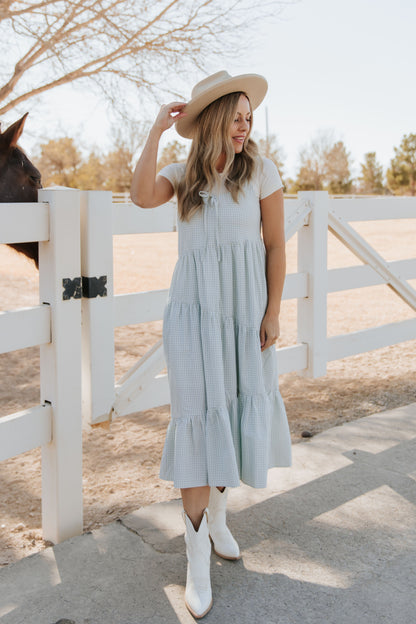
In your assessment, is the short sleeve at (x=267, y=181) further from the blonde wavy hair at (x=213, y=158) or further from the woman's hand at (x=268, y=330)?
the woman's hand at (x=268, y=330)

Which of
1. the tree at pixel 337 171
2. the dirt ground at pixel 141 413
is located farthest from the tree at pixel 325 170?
the dirt ground at pixel 141 413

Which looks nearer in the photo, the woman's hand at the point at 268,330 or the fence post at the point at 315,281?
the woman's hand at the point at 268,330

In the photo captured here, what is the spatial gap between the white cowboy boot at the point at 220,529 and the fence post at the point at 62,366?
59cm

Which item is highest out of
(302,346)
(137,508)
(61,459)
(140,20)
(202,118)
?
(140,20)

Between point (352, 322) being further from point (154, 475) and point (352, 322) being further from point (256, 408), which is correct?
point (256, 408)

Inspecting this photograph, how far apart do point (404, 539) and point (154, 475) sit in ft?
4.55

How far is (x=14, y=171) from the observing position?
4.07 metres

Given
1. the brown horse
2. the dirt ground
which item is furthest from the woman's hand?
the brown horse

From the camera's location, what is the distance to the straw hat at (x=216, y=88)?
230cm

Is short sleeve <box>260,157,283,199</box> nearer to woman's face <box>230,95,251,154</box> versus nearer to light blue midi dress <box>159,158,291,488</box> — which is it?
light blue midi dress <box>159,158,291,488</box>

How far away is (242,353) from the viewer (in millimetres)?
2369

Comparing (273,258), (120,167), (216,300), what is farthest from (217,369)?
(120,167)

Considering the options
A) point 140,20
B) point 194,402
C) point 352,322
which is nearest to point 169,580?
point 194,402

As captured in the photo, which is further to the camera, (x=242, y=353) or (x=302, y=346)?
(x=302, y=346)
